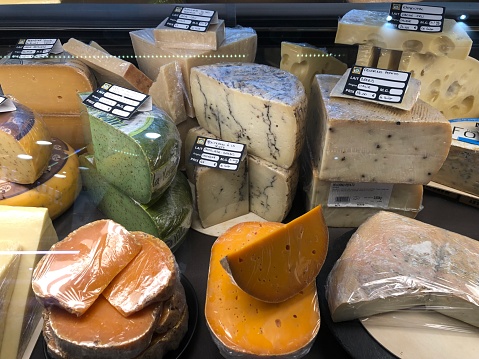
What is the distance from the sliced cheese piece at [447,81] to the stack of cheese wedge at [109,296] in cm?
112

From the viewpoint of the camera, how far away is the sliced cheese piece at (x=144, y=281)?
991 millimetres

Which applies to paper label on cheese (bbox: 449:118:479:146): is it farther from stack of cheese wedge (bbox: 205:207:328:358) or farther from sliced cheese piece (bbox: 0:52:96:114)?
sliced cheese piece (bbox: 0:52:96:114)

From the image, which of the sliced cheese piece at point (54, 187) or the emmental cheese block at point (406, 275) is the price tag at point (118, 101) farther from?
the emmental cheese block at point (406, 275)

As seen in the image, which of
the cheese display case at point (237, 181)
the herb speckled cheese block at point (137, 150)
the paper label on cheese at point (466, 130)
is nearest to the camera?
the cheese display case at point (237, 181)

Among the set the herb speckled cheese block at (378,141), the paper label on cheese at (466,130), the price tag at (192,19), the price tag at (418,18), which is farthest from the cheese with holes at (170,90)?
the paper label on cheese at (466,130)

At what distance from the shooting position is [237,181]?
156 cm

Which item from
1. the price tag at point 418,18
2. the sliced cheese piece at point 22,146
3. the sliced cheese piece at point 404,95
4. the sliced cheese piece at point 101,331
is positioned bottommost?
the sliced cheese piece at point 101,331

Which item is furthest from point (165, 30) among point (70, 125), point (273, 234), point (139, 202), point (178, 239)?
point (273, 234)

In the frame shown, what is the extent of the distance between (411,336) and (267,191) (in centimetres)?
68

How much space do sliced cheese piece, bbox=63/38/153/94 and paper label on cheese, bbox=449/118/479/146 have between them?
3.92ft

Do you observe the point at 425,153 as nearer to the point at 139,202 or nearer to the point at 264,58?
the point at 264,58

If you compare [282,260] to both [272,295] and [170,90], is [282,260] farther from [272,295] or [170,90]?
[170,90]

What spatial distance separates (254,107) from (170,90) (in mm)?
332

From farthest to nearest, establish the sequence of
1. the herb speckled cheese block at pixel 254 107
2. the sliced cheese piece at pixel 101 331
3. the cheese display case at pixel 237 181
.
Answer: the herb speckled cheese block at pixel 254 107, the cheese display case at pixel 237 181, the sliced cheese piece at pixel 101 331
